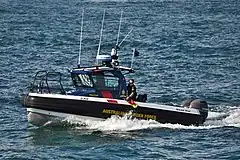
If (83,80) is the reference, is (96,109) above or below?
below

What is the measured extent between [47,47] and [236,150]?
109 ft

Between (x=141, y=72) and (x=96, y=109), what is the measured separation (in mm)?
15957

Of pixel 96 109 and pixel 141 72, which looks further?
pixel 141 72

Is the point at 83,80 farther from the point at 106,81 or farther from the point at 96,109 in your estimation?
the point at 96,109

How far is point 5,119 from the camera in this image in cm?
3089

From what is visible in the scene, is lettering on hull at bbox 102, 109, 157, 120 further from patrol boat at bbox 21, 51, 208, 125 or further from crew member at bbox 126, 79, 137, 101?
crew member at bbox 126, 79, 137, 101

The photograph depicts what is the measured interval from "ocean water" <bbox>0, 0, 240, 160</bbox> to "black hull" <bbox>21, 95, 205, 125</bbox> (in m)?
0.32

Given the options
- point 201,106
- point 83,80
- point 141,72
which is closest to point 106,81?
point 83,80

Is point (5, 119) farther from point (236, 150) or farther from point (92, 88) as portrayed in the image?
point (236, 150)

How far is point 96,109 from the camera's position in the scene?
28422 millimetres

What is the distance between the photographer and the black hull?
2805 cm

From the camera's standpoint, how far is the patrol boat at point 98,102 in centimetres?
2814

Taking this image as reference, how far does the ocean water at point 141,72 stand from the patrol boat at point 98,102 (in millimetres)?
394

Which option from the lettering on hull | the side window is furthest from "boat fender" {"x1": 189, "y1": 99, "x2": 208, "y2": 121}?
the side window
